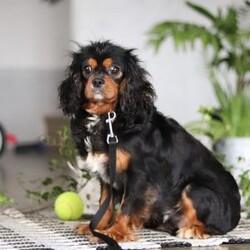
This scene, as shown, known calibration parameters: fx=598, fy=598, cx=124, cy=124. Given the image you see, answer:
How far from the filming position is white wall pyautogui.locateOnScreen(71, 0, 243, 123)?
228 inches

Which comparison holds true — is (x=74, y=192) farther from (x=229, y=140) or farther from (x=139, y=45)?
(x=139, y=45)

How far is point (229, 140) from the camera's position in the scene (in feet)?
11.5

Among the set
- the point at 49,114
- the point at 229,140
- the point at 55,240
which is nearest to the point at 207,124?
the point at 229,140

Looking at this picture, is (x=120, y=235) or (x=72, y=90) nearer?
(x=120, y=235)

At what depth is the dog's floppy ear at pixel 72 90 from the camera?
261 cm

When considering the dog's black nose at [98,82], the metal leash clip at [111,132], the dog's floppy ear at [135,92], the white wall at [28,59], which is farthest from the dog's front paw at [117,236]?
the white wall at [28,59]

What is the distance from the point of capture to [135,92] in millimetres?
2568

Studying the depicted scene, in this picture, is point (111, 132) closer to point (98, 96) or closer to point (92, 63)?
point (98, 96)

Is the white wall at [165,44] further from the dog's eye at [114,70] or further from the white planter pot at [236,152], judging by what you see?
the dog's eye at [114,70]

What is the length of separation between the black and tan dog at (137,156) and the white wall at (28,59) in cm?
536

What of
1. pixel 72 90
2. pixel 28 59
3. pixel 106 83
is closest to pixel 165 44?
pixel 28 59

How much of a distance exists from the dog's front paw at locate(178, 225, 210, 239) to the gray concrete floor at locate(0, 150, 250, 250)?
102 mm

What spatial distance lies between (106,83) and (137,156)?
34 cm

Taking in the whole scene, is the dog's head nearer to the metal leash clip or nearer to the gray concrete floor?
the metal leash clip
